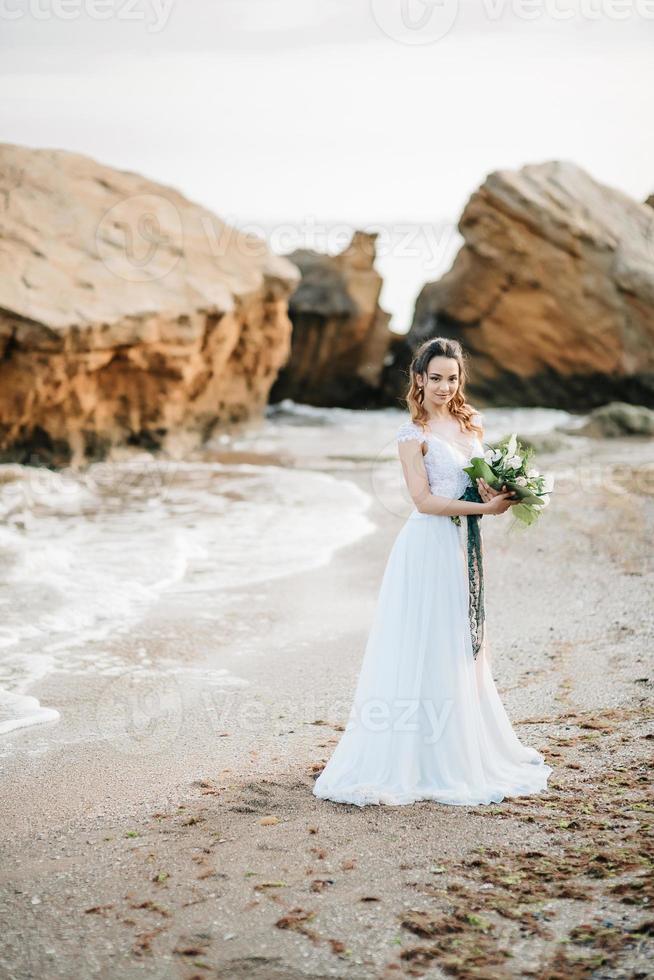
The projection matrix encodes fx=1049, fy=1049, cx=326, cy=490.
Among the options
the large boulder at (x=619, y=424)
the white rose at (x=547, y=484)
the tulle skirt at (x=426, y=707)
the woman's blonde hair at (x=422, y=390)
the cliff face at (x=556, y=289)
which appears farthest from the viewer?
the cliff face at (x=556, y=289)

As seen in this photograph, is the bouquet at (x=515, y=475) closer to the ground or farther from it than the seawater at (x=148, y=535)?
farther from it

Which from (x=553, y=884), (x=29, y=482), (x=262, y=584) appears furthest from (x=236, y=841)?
(x=29, y=482)

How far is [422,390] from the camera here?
16.6 ft

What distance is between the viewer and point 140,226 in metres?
18.9

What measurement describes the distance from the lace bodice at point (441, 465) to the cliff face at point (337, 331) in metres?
24.4

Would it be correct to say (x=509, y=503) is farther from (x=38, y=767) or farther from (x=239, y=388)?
(x=239, y=388)

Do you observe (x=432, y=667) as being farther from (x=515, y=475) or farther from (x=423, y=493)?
(x=515, y=475)

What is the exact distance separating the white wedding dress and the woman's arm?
0.15ft

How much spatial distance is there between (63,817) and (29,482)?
38.1 ft

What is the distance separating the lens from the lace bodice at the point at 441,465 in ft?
16.1

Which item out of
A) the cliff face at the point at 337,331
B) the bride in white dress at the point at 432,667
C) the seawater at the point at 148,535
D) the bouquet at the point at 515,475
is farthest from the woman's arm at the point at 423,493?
the cliff face at the point at 337,331

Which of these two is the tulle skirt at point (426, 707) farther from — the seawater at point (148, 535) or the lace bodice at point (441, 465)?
the seawater at point (148, 535)

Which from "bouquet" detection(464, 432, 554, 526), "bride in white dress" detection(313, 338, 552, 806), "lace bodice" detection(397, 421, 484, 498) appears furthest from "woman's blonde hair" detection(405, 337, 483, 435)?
"bouquet" detection(464, 432, 554, 526)

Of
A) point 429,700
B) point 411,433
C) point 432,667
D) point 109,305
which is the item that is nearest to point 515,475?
point 411,433
